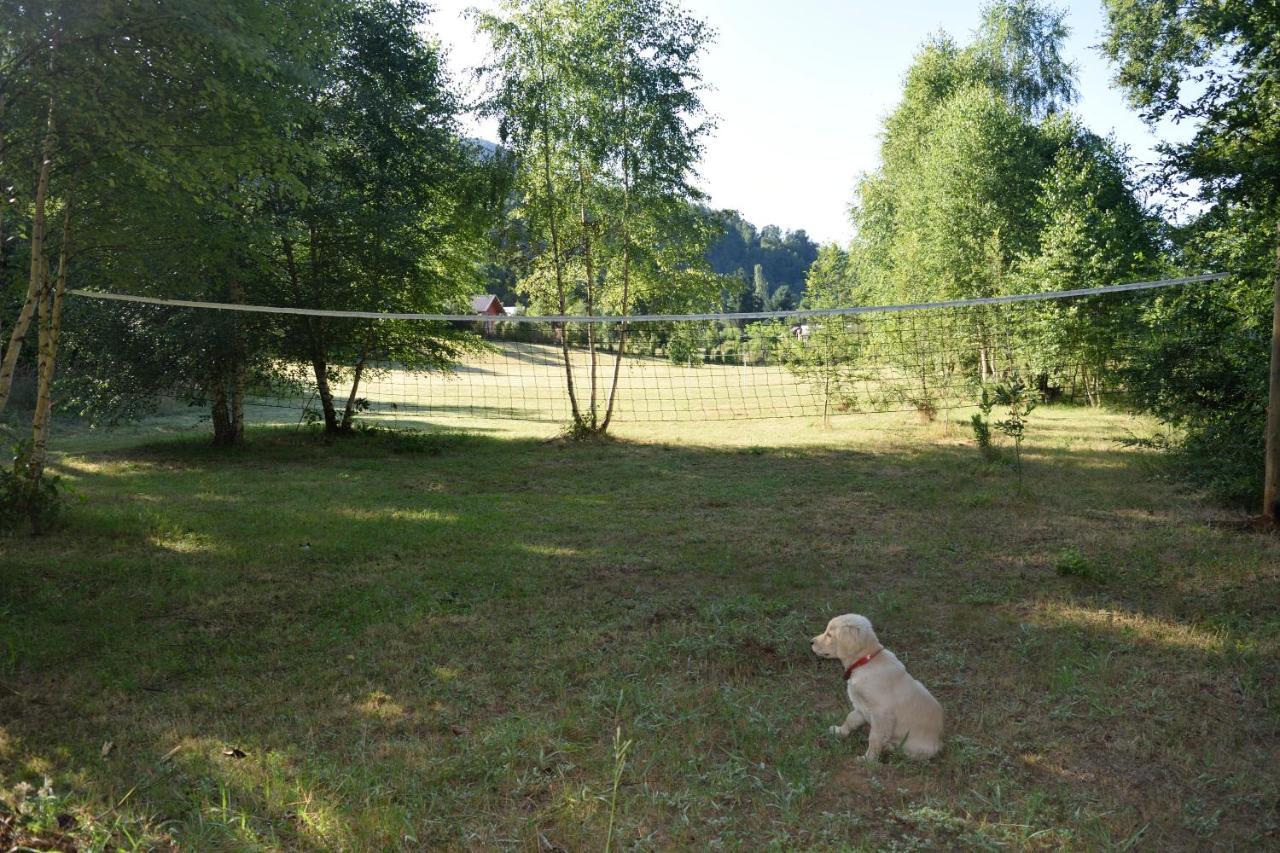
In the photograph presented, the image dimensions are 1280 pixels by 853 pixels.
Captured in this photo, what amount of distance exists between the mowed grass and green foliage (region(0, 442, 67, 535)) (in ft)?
0.63

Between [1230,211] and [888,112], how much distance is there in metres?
20.5

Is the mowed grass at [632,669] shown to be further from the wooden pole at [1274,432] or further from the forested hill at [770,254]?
the forested hill at [770,254]

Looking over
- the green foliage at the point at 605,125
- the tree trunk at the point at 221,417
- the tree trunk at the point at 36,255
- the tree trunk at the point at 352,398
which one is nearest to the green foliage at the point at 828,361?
the green foliage at the point at 605,125

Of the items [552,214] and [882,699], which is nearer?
[882,699]

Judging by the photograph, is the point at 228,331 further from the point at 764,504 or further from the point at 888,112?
the point at 888,112

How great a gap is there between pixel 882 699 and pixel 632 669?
1.31m

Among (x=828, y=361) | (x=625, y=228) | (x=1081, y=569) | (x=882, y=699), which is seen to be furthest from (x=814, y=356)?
(x=882, y=699)

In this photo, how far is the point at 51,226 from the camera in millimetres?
6109

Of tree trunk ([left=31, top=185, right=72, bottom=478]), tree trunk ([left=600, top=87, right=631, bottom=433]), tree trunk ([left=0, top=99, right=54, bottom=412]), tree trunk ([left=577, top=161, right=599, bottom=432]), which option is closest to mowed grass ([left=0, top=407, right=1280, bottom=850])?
tree trunk ([left=31, top=185, right=72, bottom=478])

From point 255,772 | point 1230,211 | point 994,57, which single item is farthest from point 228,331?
point 994,57

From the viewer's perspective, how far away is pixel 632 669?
4.09 meters

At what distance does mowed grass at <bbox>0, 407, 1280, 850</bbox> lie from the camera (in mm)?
2803

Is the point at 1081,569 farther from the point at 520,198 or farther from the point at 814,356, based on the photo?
the point at 814,356

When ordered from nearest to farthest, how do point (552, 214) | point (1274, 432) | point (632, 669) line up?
point (632, 669) → point (1274, 432) → point (552, 214)
